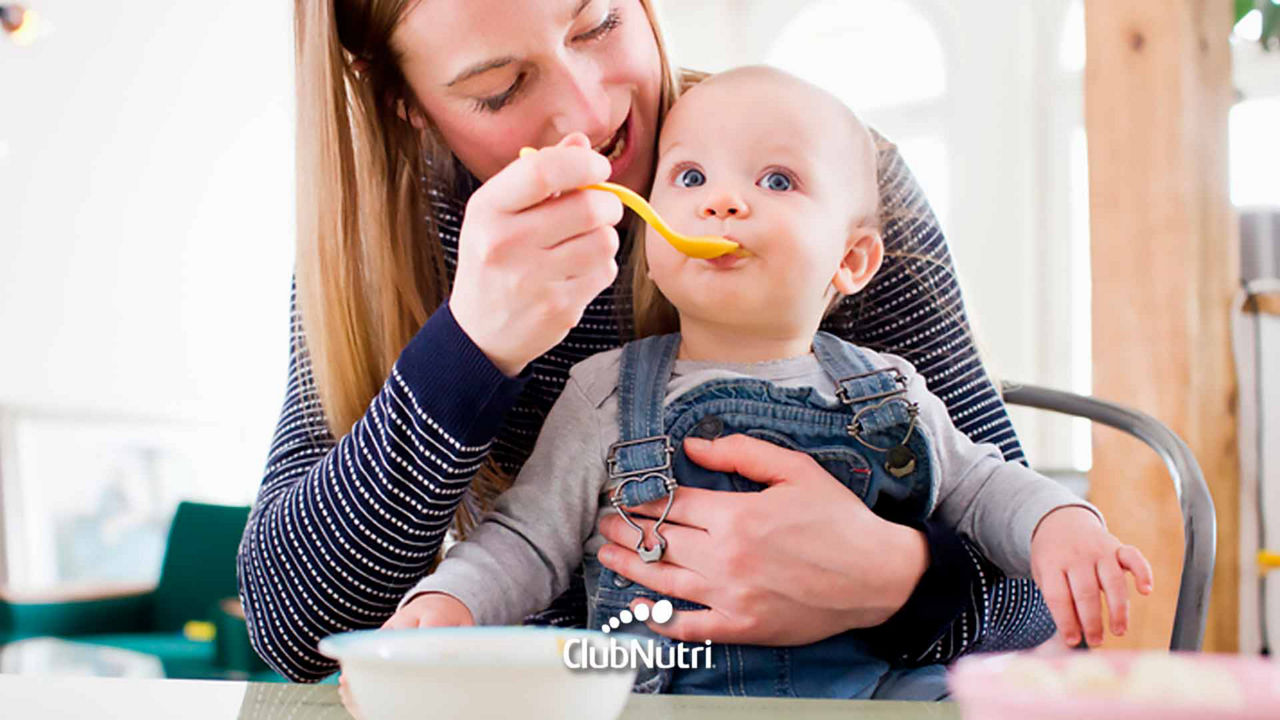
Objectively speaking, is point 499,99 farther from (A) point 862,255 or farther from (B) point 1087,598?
(B) point 1087,598

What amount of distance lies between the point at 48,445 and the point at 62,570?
0.50m

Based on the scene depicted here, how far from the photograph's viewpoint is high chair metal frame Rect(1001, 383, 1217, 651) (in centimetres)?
91

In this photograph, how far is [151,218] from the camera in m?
4.56

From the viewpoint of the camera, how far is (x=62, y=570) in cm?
436

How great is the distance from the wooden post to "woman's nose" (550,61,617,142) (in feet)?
4.87

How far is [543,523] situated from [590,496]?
0.15ft

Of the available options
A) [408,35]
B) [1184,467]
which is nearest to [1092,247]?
[1184,467]

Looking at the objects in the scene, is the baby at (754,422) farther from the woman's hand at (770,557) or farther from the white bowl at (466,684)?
the white bowl at (466,684)

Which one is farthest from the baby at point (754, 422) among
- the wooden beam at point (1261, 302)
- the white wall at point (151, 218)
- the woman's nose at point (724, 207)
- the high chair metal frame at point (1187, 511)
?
the white wall at point (151, 218)

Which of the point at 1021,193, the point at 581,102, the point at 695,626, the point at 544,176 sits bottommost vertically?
the point at 695,626

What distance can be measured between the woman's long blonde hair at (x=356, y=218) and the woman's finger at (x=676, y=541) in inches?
10.5

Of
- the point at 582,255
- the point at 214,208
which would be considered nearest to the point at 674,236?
the point at 582,255

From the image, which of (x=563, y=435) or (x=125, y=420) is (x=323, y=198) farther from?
(x=125, y=420)

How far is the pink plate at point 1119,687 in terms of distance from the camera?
0.33 metres
